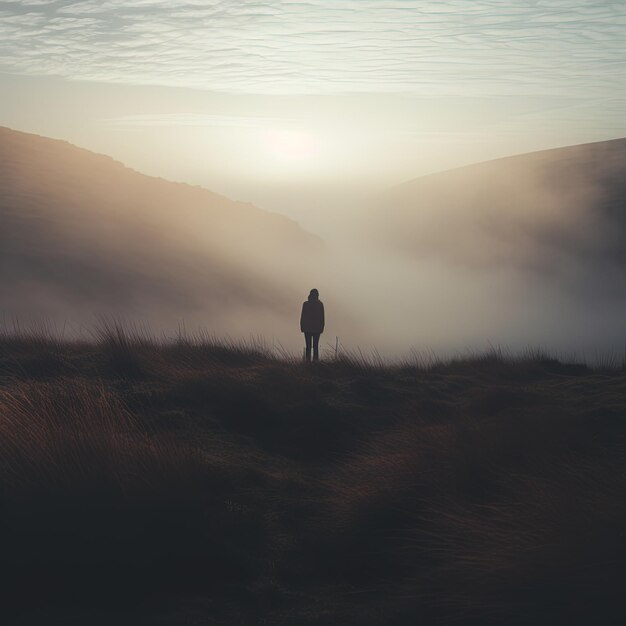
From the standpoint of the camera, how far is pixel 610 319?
13325cm

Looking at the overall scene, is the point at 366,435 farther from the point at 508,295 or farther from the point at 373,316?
the point at 373,316

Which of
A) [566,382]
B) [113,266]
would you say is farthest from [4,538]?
[113,266]

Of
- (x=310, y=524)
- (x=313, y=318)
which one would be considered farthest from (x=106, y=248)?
(x=310, y=524)

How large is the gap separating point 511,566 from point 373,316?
162 m

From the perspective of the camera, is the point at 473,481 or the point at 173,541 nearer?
the point at 173,541

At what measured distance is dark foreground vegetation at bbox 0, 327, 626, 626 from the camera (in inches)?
159

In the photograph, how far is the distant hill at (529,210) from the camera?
97.0m

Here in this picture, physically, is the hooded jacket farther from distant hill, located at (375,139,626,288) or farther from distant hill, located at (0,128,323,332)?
distant hill, located at (375,139,626,288)

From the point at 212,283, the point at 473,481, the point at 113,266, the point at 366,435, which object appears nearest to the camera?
the point at 473,481

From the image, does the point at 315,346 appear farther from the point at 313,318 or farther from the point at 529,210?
the point at 529,210

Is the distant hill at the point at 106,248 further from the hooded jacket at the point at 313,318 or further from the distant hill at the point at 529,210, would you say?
the hooded jacket at the point at 313,318

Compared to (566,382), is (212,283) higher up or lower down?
lower down

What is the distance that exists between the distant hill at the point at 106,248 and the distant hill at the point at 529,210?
27993 millimetres

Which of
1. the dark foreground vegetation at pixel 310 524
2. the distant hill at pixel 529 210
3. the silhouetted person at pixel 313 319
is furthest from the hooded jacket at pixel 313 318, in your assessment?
the distant hill at pixel 529 210
